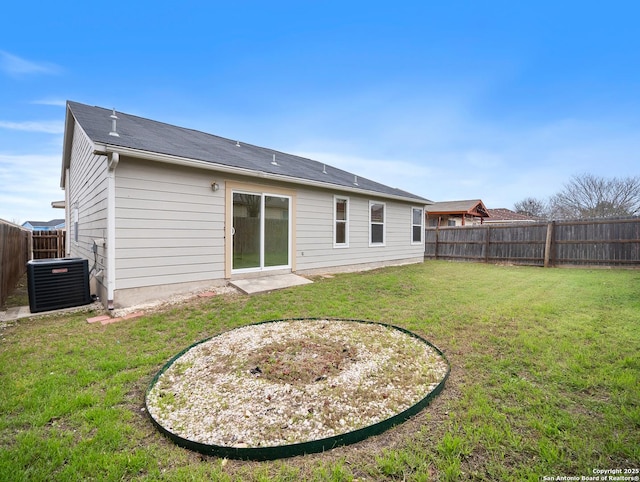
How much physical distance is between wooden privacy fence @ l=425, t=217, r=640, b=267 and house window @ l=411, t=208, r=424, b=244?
2.12 metres

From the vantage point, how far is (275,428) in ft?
6.37

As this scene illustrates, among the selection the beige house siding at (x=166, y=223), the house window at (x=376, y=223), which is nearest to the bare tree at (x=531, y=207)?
the house window at (x=376, y=223)

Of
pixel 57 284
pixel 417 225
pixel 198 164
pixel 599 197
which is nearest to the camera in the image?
pixel 57 284

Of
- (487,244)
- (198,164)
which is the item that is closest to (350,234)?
(198,164)

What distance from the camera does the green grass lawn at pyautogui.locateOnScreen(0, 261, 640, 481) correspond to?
1628 millimetres

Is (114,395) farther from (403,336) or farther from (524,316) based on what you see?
(524,316)

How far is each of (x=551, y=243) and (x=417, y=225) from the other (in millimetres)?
4912

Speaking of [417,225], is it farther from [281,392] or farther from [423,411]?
[281,392]

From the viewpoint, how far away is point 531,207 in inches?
1261

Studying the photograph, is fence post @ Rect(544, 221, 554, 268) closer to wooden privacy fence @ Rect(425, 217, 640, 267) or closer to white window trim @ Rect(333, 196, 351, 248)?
wooden privacy fence @ Rect(425, 217, 640, 267)

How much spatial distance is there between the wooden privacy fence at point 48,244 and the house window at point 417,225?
47.1 ft

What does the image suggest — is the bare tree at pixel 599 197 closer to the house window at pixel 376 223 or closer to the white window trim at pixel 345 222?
the house window at pixel 376 223

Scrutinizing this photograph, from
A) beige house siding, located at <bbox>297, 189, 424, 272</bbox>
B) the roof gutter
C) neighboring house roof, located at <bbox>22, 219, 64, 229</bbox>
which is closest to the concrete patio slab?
beige house siding, located at <bbox>297, 189, 424, 272</bbox>

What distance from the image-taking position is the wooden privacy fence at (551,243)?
9766 millimetres
